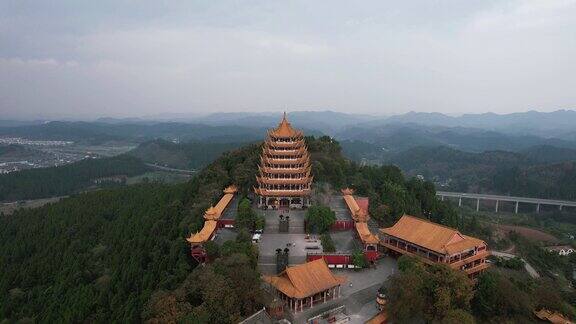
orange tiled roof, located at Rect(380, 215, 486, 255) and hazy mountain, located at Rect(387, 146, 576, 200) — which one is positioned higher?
orange tiled roof, located at Rect(380, 215, 486, 255)

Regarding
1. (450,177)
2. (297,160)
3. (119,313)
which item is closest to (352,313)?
(119,313)

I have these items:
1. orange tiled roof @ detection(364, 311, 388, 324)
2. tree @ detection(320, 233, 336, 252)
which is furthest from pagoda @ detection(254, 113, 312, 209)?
orange tiled roof @ detection(364, 311, 388, 324)

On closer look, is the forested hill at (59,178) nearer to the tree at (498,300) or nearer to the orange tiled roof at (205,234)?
the orange tiled roof at (205,234)

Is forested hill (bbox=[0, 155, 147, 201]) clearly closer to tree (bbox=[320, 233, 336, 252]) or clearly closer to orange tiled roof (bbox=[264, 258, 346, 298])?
tree (bbox=[320, 233, 336, 252])

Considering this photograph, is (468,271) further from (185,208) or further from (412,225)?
(185,208)

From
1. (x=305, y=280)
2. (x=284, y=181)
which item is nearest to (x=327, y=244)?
(x=305, y=280)

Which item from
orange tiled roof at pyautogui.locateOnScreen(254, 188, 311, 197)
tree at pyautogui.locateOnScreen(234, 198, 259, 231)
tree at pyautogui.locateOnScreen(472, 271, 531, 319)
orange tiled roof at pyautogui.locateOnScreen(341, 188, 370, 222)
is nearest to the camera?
tree at pyautogui.locateOnScreen(472, 271, 531, 319)
